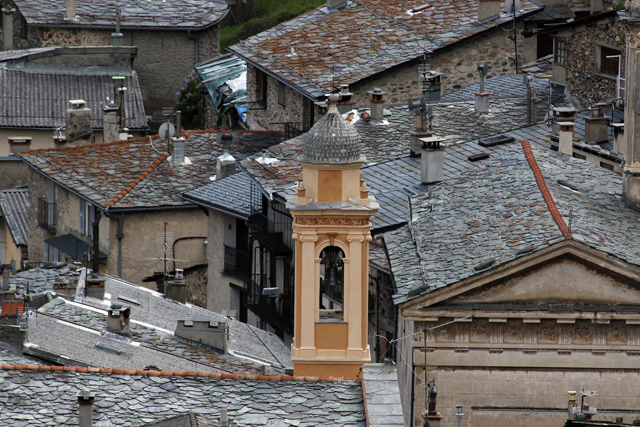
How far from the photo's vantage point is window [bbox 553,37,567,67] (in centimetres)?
4009

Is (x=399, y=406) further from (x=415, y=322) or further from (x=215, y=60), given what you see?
(x=215, y=60)

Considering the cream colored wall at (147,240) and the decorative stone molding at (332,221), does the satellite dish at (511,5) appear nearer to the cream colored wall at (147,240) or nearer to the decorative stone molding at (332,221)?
the cream colored wall at (147,240)

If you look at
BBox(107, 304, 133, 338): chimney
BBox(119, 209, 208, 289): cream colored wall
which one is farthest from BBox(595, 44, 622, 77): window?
BBox(107, 304, 133, 338): chimney

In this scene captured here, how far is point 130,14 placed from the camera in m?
63.2

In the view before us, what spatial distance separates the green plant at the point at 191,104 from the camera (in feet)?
200

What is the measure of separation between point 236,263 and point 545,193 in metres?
18.6

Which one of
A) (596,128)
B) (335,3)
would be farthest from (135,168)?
(596,128)

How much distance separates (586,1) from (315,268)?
2972 centimetres

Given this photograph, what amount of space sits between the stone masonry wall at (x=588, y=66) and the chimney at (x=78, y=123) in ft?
64.0

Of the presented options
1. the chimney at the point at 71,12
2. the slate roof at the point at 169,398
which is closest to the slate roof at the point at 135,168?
the chimney at the point at 71,12

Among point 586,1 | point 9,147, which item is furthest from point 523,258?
point 9,147

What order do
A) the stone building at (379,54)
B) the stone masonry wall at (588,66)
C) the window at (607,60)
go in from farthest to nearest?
the stone building at (379,54)
the stone masonry wall at (588,66)
the window at (607,60)

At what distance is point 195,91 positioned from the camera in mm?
61281

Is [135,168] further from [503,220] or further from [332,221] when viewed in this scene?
[503,220]
